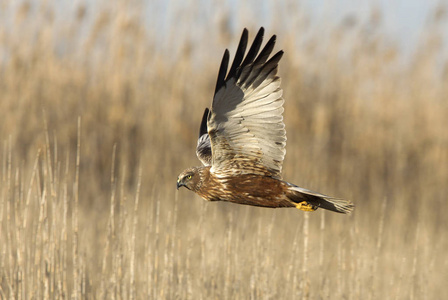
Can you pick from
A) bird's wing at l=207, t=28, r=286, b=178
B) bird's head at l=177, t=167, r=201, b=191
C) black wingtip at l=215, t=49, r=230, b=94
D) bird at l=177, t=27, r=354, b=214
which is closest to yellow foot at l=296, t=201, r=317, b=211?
bird at l=177, t=27, r=354, b=214

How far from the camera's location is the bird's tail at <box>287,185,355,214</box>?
4.05 meters

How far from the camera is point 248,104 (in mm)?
3887

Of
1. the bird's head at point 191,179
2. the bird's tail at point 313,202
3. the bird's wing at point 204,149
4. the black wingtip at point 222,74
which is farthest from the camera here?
the bird's wing at point 204,149

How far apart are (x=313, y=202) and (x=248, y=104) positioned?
Result: 75 centimetres

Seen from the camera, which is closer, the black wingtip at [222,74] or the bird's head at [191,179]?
the black wingtip at [222,74]

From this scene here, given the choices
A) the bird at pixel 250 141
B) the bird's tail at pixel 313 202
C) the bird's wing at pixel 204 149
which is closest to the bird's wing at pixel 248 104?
the bird at pixel 250 141

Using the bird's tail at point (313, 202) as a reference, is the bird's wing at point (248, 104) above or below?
above

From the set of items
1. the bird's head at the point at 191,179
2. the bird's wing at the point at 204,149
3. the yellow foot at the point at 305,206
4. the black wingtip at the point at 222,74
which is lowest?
the yellow foot at the point at 305,206

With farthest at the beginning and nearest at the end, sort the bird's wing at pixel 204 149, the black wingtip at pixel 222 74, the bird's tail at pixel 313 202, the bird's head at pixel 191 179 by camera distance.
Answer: the bird's wing at pixel 204 149, the bird's head at pixel 191 179, the bird's tail at pixel 313 202, the black wingtip at pixel 222 74

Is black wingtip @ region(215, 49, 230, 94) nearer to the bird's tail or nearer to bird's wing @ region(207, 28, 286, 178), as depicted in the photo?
bird's wing @ region(207, 28, 286, 178)

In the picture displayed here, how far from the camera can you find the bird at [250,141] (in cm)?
384

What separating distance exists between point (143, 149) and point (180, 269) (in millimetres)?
2796

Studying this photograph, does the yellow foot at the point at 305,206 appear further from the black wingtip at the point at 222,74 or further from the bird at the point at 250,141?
the black wingtip at the point at 222,74

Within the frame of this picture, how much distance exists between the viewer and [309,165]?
740cm
